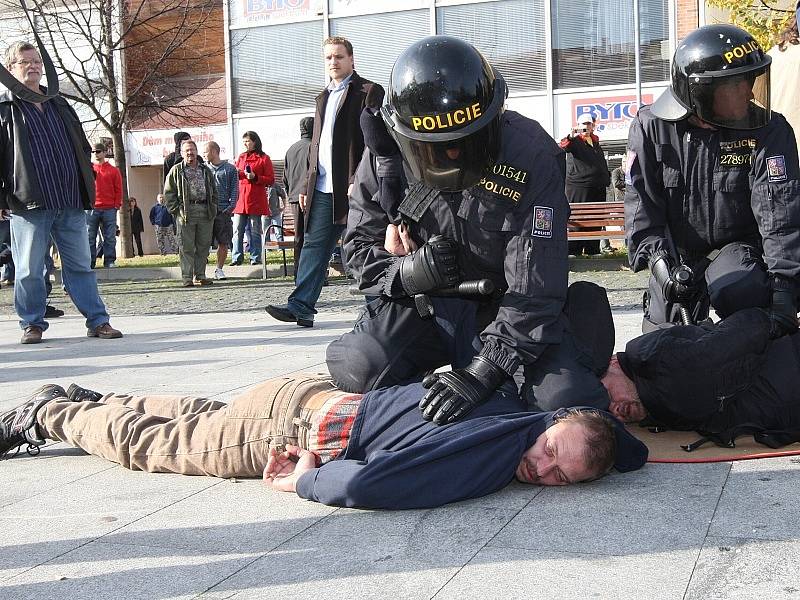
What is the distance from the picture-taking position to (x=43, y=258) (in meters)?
7.57

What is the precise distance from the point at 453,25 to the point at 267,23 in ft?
15.5

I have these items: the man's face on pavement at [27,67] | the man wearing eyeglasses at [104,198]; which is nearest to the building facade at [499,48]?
the man wearing eyeglasses at [104,198]

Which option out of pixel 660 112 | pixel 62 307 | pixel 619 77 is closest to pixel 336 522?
pixel 660 112

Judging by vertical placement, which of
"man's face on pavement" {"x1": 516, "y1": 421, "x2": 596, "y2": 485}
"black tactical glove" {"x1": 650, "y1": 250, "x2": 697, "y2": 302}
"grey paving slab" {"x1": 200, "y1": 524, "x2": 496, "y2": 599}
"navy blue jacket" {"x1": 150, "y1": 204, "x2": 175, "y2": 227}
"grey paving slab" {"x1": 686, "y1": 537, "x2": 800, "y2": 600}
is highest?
"navy blue jacket" {"x1": 150, "y1": 204, "x2": 175, "y2": 227}

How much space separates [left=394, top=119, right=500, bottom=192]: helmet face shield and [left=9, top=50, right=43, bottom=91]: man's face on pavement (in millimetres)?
4547

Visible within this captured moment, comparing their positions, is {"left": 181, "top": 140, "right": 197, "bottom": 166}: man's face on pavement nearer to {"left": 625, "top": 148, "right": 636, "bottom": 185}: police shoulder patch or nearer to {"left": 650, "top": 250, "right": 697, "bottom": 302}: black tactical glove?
{"left": 625, "top": 148, "right": 636, "bottom": 185}: police shoulder patch

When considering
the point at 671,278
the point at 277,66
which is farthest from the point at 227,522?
the point at 277,66

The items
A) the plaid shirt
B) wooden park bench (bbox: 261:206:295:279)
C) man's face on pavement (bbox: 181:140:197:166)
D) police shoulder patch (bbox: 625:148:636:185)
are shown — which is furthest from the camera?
wooden park bench (bbox: 261:206:295:279)

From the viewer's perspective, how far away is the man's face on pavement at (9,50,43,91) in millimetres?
7418

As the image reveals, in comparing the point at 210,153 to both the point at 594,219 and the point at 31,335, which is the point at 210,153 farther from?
the point at 31,335

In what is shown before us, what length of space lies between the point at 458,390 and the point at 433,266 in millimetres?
604

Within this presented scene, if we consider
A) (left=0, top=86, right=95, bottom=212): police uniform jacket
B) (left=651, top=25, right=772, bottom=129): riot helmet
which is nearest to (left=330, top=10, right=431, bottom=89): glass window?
(left=0, top=86, right=95, bottom=212): police uniform jacket

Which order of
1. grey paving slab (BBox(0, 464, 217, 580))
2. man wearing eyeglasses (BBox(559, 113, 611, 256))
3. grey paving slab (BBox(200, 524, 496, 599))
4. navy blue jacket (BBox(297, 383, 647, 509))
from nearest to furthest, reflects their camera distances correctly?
grey paving slab (BBox(200, 524, 496, 599))
grey paving slab (BBox(0, 464, 217, 580))
navy blue jacket (BBox(297, 383, 647, 509))
man wearing eyeglasses (BBox(559, 113, 611, 256))

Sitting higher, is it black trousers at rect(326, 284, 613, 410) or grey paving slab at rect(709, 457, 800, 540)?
black trousers at rect(326, 284, 613, 410)
